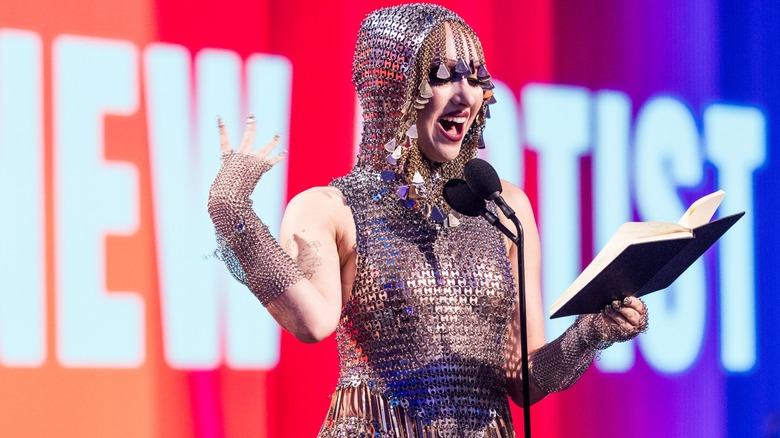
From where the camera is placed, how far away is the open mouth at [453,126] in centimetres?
223

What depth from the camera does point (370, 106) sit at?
2.31 metres

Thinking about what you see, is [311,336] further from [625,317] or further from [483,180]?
[625,317]

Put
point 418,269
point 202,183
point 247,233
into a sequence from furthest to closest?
1. point 202,183
2. point 418,269
3. point 247,233

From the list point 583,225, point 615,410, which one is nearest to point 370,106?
point 583,225

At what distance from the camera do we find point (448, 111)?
7.30 feet

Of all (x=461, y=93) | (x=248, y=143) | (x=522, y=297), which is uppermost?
(x=461, y=93)

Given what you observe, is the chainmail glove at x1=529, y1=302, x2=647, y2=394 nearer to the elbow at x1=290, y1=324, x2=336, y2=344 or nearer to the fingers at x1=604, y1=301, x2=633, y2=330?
the fingers at x1=604, y1=301, x2=633, y2=330

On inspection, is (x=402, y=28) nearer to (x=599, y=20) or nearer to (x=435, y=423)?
(x=435, y=423)

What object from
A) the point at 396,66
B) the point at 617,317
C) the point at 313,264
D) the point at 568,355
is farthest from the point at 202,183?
the point at 617,317

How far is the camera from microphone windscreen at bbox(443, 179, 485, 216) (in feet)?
6.52

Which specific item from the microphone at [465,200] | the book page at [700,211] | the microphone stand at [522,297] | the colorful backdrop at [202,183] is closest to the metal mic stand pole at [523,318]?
the microphone stand at [522,297]

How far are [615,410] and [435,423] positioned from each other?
2117mm

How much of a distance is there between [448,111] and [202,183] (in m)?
1.24

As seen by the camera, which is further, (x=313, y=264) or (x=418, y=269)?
(x=418, y=269)
